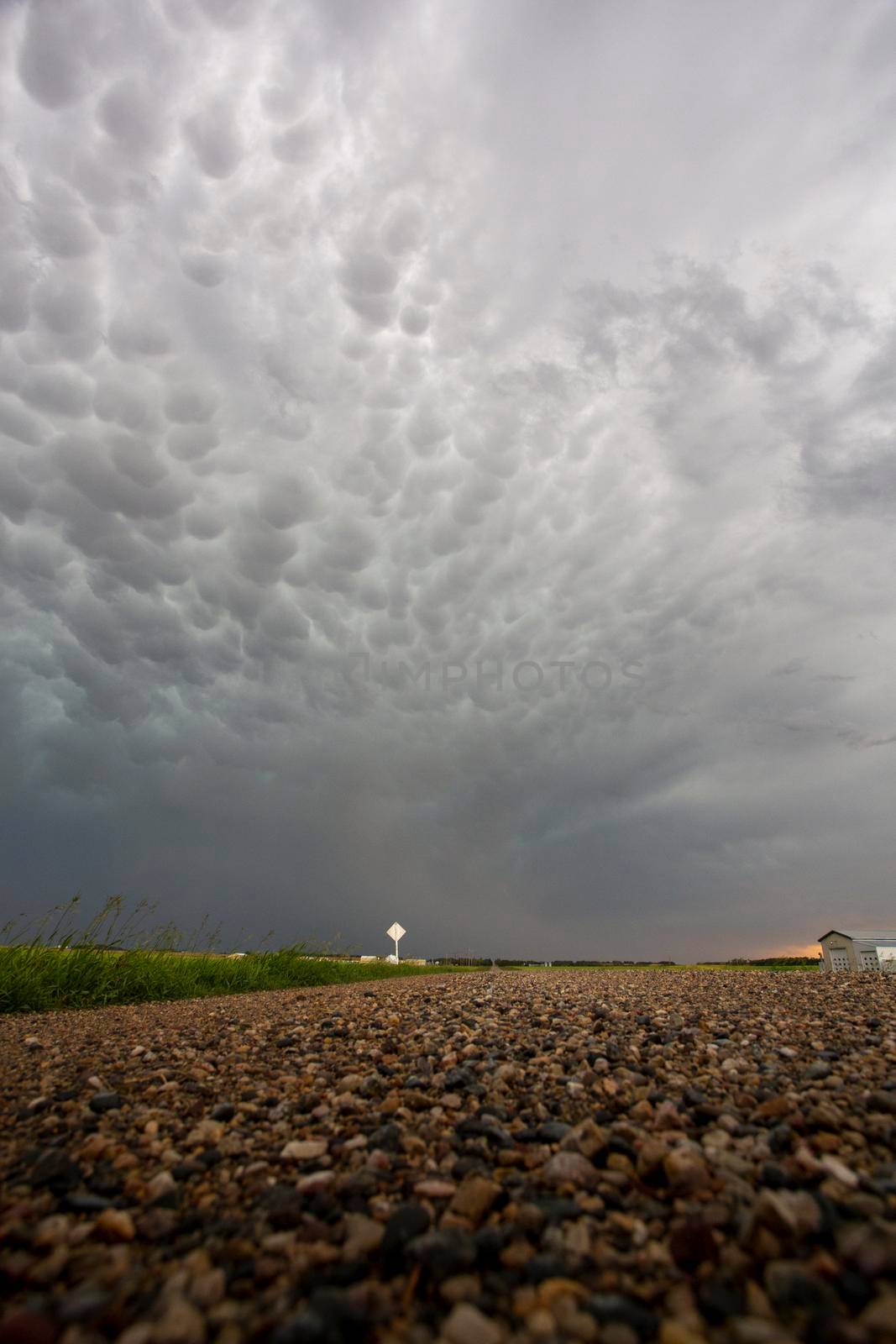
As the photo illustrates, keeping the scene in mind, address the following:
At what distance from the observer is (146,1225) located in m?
3.43

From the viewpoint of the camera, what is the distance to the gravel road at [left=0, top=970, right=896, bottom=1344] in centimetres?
259

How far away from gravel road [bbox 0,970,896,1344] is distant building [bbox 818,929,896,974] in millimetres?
26952

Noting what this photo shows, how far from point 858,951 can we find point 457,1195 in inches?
1320

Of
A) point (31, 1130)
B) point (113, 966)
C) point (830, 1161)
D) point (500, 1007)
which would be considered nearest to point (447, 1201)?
point (830, 1161)

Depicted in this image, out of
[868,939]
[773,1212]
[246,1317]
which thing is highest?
[868,939]

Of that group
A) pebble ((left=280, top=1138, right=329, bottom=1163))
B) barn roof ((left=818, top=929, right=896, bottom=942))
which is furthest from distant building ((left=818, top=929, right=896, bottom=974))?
pebble ((left=280, top=1138, right=329, bottom=1163))

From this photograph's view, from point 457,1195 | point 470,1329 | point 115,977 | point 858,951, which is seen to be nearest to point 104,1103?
point 457,1195

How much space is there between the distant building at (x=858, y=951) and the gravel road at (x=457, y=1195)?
27.0m

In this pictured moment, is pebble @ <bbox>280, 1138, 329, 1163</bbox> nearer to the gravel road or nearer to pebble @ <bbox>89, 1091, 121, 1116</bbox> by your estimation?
the gravel road

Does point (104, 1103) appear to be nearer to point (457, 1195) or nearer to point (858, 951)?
point (457, 1195)

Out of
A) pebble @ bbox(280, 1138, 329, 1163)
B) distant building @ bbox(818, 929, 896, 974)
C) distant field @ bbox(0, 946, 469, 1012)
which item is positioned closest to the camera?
pebble @ bbox(280, 1138, 329, 1163)

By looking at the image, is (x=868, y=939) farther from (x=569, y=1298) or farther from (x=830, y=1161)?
(x=569, y=1298)

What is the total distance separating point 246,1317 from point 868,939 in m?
35.1

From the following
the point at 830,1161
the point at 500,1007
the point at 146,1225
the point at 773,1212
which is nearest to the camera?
the point at 773,1212
